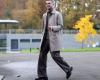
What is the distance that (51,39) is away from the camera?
880 centimetres

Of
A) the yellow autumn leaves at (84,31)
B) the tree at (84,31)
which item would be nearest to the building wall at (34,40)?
the tree at (84,31)

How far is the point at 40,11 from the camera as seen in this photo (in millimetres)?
79438

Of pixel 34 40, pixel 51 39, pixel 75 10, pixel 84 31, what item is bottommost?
pixel 34 40

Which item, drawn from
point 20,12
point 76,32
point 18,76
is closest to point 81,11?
point 76,32

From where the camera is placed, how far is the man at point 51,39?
28.9ft

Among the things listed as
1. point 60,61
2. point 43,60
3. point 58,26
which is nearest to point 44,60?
point 43,60

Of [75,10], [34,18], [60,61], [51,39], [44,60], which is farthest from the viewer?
[34,18]

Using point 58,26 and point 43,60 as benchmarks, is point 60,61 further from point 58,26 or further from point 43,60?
point 58,26

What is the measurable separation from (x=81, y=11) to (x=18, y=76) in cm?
6588

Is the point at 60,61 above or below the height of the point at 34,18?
above

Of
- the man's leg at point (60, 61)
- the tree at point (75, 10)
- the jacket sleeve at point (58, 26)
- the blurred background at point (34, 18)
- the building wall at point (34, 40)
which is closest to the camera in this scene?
the jacket sleeve at point (58, 26)

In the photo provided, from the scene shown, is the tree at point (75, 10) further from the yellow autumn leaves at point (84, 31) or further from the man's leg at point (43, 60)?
the man's leg at point (43, 60)

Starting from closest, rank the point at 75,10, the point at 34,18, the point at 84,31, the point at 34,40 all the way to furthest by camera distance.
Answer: the point at 84,31 → the point at 34,40 → the point at 75,10 → the point at 34,18

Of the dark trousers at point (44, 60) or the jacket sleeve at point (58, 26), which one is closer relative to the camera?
the jacket sleeve at point (58, 26)
